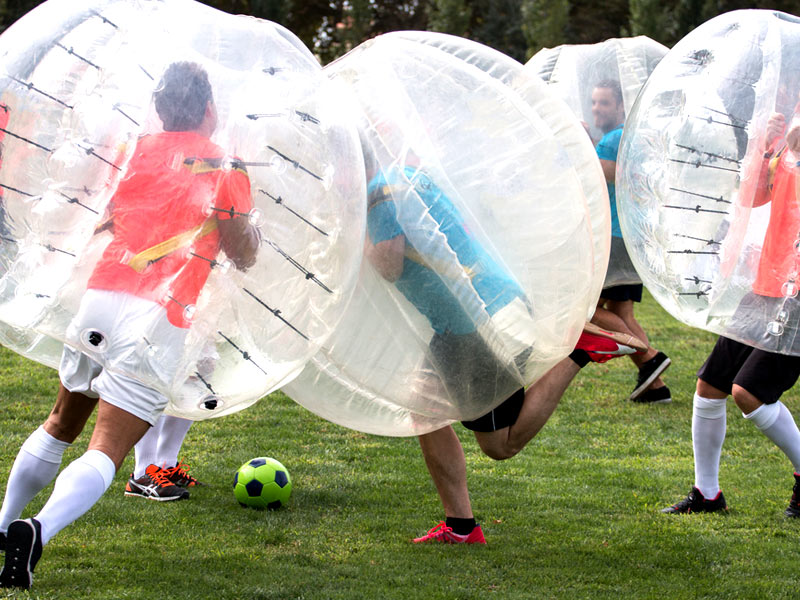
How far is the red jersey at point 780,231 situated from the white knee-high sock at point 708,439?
4.43 ft

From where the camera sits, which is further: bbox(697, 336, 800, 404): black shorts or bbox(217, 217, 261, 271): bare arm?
bbox(697, 336, 800, 404): black shorts

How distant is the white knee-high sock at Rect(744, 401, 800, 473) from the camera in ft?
15.9

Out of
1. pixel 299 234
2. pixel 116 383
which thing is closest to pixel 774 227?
pixel 299 234

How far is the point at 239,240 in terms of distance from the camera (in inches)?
130

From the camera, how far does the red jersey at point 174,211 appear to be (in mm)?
3275

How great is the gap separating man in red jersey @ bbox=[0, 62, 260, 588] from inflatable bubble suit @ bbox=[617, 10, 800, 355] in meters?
1.78

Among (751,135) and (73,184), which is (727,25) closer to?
(751,135)

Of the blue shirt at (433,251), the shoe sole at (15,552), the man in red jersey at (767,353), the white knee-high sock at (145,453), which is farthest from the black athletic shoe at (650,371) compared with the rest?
the shoe sole at (15,552)

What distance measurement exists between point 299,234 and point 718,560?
2.41 m

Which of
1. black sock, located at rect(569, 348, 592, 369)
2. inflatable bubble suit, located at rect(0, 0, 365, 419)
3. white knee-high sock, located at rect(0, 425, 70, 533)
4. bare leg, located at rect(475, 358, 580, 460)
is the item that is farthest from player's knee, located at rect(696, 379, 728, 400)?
white knee-high sock, located at rect(0, 425, 70, 533)

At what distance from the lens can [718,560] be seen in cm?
431

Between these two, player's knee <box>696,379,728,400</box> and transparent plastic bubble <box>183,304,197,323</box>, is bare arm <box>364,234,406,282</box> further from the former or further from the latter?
player's knee <box>696,379,728,400</box>

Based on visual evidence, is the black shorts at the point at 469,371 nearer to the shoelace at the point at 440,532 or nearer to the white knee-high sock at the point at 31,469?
the shoelace at the point at 440,532

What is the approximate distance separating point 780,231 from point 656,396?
4119 millimetres
